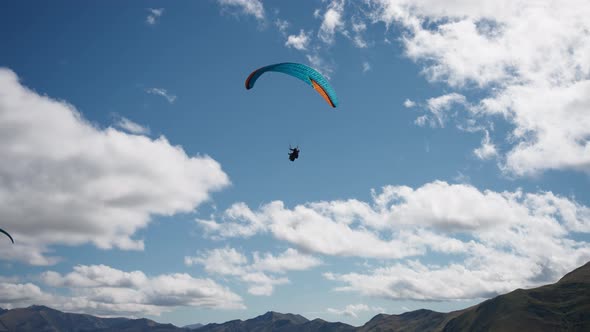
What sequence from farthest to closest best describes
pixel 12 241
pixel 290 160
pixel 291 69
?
pixel 12 241
pixel 290 160
pixel 291 69

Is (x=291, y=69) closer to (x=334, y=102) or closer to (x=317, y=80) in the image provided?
(x=317, y=80)

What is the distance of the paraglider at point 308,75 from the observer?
37844 millimetres

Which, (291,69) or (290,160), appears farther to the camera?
(290,160)

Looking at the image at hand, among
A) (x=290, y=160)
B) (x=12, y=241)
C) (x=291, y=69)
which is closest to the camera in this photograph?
(x=291, y=69)

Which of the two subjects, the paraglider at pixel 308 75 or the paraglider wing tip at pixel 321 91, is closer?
the paraglider at pixel 308 75

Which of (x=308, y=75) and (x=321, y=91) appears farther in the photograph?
(x=321, y=91)

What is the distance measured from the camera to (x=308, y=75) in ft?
126

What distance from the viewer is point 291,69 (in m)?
38.2

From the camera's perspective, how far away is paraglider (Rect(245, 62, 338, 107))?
37844 millimetres

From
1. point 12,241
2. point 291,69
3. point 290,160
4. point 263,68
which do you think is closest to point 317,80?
point 291,69

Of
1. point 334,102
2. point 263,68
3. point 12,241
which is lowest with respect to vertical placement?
point 12,241

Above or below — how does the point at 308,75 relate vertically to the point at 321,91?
above

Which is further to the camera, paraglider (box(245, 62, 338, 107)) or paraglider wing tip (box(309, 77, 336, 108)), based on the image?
paraglider wing tip (box(309, 77, 336, 108))

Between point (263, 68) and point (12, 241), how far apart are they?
47529 mm
